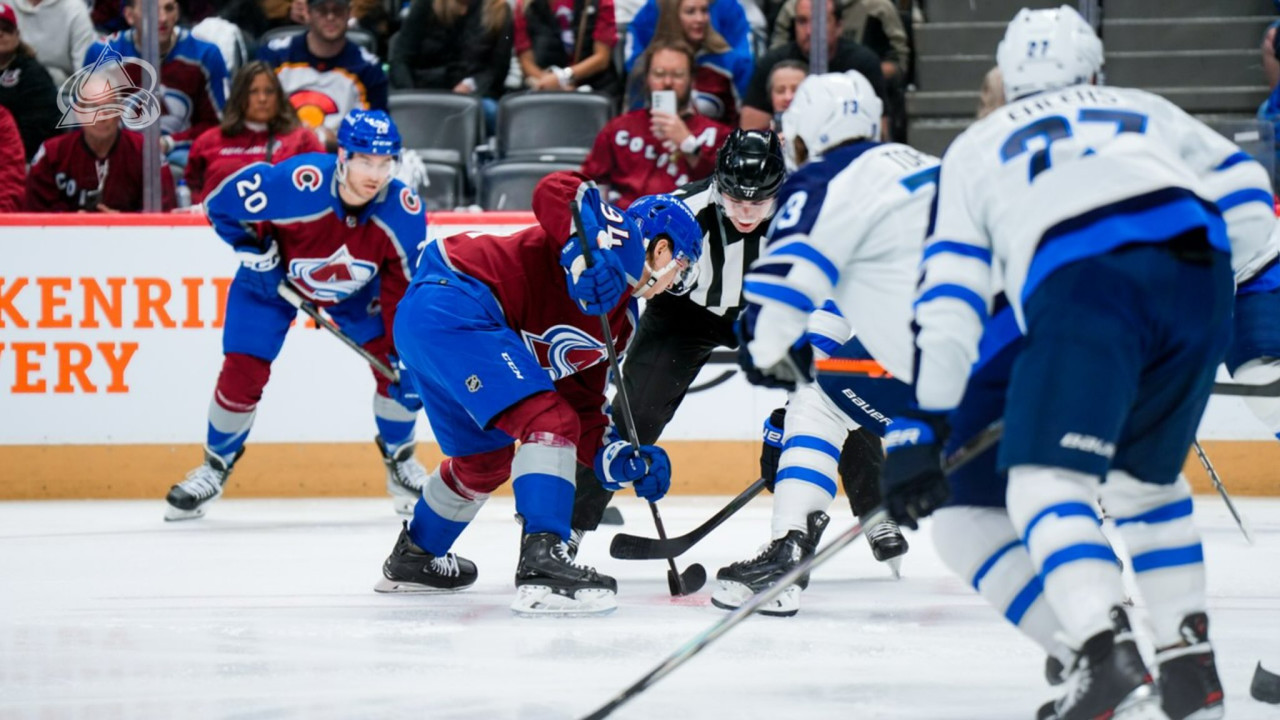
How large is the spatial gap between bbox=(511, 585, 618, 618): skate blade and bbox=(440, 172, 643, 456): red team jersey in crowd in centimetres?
48

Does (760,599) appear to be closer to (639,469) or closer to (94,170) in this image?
(639,469)

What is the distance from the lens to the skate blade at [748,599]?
3.42 meters

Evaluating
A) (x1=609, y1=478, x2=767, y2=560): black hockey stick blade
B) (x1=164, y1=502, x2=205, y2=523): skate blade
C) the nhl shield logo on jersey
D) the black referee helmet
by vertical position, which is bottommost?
(x1=164, y1=502, x2=205, y2=523): skate blade

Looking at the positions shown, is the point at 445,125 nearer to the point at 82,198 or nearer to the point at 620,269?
the point at 82,198

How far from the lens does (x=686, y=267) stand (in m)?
3.49

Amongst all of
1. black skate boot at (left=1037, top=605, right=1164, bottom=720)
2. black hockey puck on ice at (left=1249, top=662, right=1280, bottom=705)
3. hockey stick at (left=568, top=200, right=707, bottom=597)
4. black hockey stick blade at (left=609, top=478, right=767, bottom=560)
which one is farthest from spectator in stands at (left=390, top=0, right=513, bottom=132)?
black skate boot at (left=1037, top=605, right=1164, bottom=720)

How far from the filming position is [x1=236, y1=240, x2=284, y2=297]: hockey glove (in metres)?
4.78

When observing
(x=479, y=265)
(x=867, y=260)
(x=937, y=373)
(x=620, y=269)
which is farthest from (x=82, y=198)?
(x=937, y=373)

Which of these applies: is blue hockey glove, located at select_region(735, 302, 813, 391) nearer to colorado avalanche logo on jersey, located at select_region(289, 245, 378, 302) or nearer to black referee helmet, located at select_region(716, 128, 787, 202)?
black referee helmet, located at select_region(716, 128, 787, 202)

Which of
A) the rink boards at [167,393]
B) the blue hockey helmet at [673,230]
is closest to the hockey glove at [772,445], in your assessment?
the blue hockey helmet at [673,230]

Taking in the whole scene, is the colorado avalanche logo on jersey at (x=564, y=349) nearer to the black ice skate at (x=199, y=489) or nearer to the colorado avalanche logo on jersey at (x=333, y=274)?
the colorado avalanche logo on jersey at (x=333, y=274)

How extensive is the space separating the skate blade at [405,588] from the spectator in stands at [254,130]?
2159 mm

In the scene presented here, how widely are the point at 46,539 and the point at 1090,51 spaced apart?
337 centimetres

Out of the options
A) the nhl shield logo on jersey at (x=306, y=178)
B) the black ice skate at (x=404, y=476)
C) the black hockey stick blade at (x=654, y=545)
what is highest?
the nhl shield logo on jersey at (x=306, y=178)
